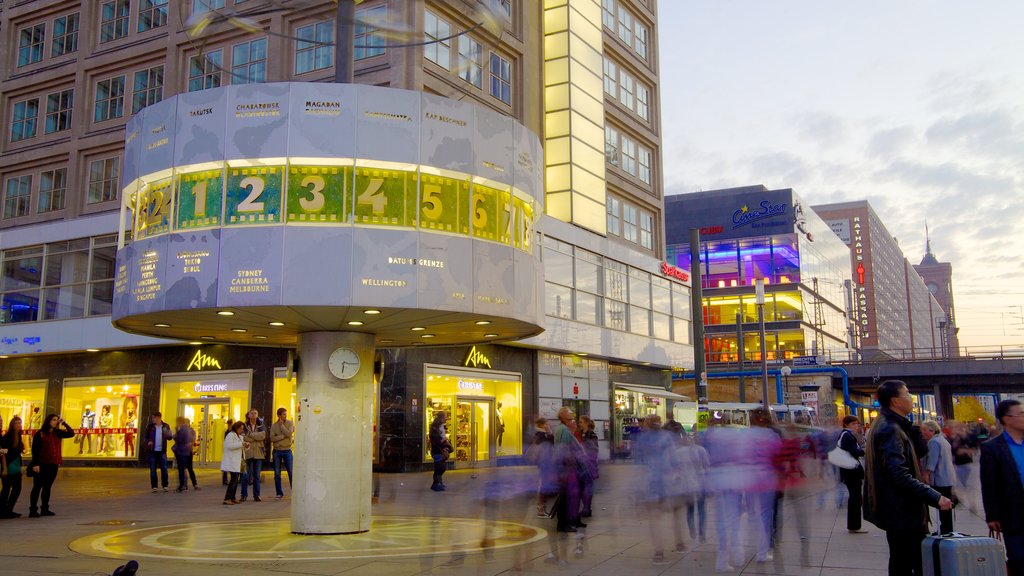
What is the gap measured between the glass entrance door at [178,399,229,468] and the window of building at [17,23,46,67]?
705 inches

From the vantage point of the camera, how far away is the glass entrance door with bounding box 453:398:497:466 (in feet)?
98.8

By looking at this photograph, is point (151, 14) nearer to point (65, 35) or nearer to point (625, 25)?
point (65, 35)

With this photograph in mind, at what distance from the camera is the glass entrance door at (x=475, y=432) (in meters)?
30.1

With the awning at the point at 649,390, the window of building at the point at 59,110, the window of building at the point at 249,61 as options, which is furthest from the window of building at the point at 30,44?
the awning at the point at 649,390

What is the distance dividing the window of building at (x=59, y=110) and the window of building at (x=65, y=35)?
1.82 metres

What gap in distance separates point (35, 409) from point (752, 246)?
233ft

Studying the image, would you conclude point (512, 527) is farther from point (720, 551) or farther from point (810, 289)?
point (810, 289)

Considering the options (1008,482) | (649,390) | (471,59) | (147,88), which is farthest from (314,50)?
(1008,482)

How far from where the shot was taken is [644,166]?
147ft

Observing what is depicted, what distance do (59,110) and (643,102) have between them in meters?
27.5

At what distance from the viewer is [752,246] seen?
294ft

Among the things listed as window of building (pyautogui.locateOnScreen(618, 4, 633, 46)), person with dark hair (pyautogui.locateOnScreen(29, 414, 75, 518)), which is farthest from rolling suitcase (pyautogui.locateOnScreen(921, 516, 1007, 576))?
window of building (pyautogui.locateOnScreen(618, 4, 633, 46))

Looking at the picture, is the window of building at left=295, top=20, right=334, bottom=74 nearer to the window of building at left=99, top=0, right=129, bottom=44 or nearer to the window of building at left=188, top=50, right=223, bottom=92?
the window of building at left=188, top=50, right=223, bottom=92

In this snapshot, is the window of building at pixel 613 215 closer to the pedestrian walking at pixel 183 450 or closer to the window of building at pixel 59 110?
the pedestrian walking at pixel 183 450
